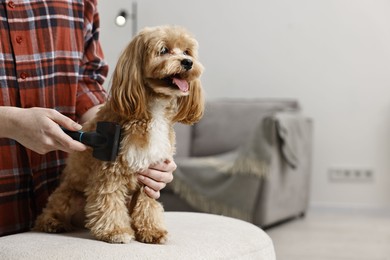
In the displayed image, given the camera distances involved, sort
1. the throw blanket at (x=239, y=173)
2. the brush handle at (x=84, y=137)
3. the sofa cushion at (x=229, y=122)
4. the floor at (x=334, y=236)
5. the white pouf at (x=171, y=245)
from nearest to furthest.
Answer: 1. the white pouf at (x=171, y=245)
2. the brush handle at (x=84, y=137)
3. the floor at (x=334, y=236)
4. the throw blanket at (x=239, y=173)
5. the sofa cushion at (x=229, y=122)

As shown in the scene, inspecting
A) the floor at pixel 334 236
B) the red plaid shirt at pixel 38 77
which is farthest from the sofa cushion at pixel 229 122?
the red plaid shirt at pixel 38 77

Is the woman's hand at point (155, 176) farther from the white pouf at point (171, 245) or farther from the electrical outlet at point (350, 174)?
the electrical outlet at point (350, 174)

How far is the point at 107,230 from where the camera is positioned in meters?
1.35

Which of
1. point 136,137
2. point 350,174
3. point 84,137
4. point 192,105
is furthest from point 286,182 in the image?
point 84,137

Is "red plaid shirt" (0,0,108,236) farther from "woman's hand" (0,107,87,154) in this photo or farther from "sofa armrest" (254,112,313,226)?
"sofa armrest" (254,112,313,226)

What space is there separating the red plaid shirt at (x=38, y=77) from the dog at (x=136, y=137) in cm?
9

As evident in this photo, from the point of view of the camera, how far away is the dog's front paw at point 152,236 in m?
1.36

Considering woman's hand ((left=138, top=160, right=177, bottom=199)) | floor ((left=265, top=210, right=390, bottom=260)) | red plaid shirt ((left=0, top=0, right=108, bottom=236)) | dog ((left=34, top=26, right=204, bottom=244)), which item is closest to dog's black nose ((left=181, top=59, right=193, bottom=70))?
dog ((left=34, top=26, right=204, bottom=244))

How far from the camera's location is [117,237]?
4.37 ft

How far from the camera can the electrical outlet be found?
16.7ft

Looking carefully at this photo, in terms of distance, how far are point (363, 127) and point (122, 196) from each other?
4008mm

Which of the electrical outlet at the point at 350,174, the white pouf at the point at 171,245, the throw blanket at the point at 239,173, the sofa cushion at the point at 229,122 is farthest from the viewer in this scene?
the electrical outlet at the point at 350,174

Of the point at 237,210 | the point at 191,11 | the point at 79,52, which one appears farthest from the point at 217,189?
the point at 79,52

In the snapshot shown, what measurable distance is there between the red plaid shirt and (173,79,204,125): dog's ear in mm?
273
